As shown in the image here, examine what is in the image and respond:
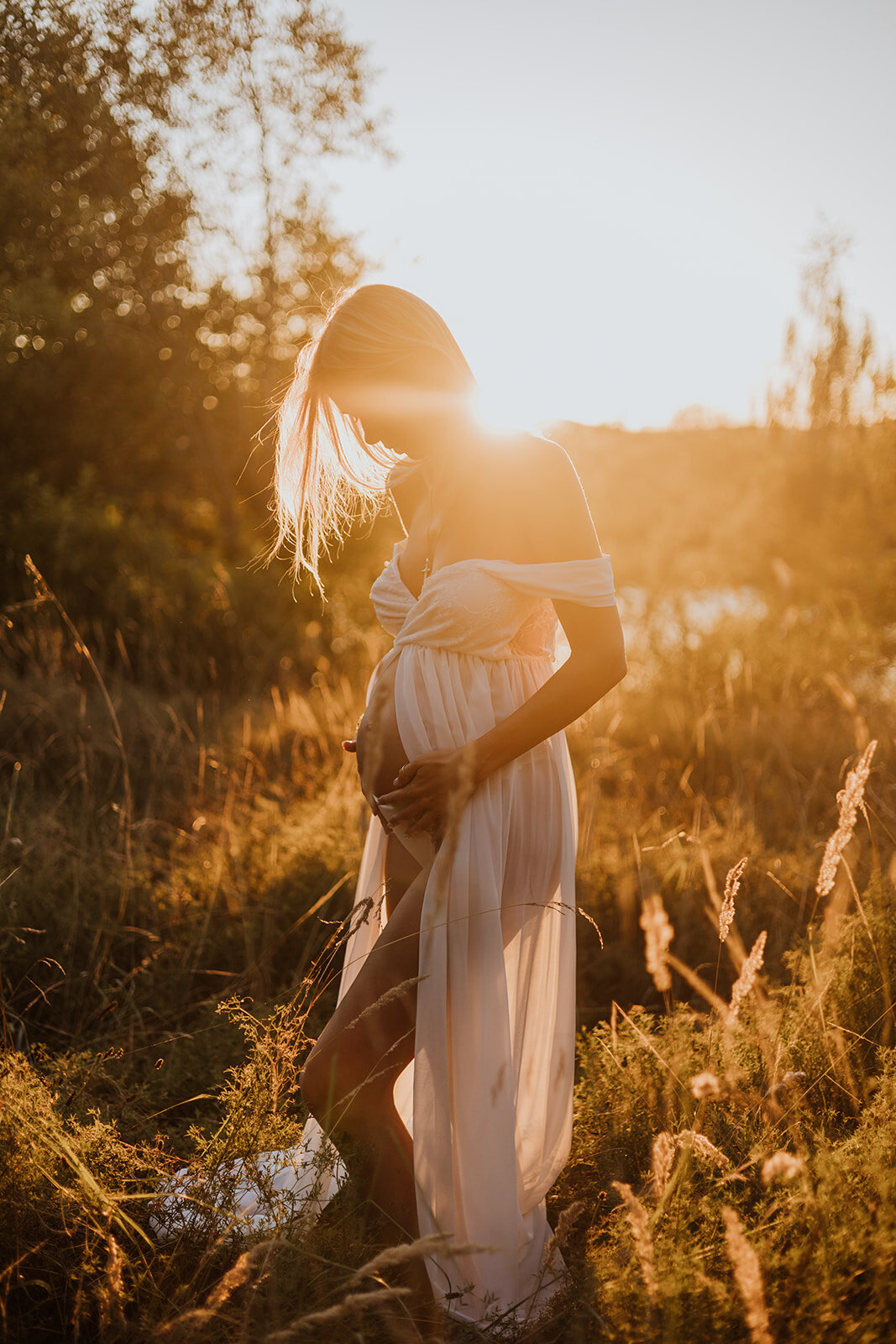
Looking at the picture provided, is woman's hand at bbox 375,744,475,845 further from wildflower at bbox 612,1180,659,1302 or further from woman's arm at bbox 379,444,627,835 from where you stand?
wildflower at bbox 612,1180,659,1302

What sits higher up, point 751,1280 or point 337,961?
point 751,1280

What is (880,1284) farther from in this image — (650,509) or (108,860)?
(650,509)

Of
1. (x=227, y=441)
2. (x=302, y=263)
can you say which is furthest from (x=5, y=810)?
(x=302, y=263)

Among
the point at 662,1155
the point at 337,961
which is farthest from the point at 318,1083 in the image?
the point at 337,961

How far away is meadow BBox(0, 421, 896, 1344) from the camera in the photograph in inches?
59.2

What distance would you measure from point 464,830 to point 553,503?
716mm

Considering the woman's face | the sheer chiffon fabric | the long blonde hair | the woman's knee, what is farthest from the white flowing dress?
the long blonde hair

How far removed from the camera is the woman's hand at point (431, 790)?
1721mm

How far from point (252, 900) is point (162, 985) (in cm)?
56

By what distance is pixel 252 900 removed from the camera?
3672mm

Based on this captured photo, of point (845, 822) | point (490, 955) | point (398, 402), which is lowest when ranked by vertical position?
point (490, 955)

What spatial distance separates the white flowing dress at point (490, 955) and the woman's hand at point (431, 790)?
5 cm

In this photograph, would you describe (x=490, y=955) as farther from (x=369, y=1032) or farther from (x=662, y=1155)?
(x=662, y=1155)

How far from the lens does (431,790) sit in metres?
1.75
